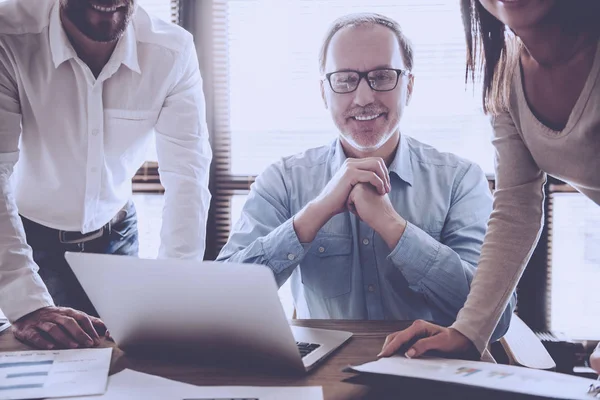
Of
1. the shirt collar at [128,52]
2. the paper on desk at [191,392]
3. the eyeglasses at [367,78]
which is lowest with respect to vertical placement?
the paper on desk at [191,392]

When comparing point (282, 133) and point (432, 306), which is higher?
point (282, 133)

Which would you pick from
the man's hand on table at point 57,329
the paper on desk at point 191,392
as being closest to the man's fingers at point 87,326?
the man's hand on table at point 57,329

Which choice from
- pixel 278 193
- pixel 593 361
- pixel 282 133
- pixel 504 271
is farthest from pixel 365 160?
pixel 282 133

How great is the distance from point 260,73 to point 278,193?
115cm

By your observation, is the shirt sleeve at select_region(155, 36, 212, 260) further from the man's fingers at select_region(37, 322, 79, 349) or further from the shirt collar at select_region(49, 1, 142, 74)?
the man's fingers at select_region(37, 322, 79, 349)

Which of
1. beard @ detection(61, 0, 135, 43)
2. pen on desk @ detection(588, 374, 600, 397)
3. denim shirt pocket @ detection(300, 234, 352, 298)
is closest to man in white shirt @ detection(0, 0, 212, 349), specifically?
beard @ detection(61, 0, 135, 43)

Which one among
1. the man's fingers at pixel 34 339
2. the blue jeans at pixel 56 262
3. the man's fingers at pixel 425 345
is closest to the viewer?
the man's fingers at pixel 425 345

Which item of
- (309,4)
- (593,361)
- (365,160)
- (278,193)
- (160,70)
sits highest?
(309,4)

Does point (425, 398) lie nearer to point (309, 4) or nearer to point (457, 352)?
point (457, 352)

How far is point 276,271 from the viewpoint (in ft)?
4.91

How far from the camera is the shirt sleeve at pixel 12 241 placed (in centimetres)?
120

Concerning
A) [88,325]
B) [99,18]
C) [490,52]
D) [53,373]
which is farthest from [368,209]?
[99,18]

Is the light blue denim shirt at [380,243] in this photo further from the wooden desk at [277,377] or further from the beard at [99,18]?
the beard at [99,18]

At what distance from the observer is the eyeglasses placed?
1.62 m
